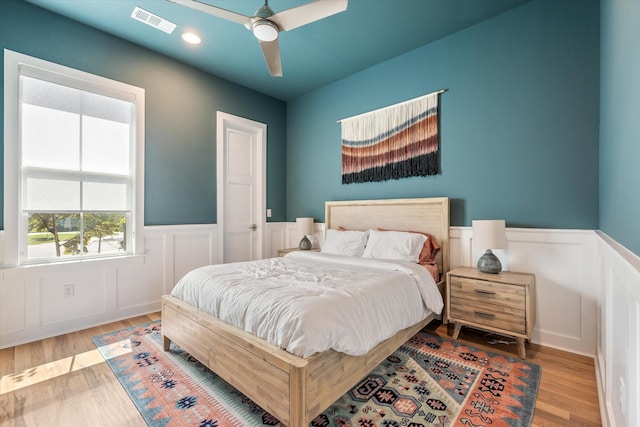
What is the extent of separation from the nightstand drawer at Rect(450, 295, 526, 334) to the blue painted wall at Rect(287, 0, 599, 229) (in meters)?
0.85

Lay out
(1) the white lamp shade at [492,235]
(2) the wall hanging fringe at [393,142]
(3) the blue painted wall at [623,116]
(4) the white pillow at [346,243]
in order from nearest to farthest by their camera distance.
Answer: (3) the blue painted wall at [623,116] → (1) the white lamp shade at [492,235] → (2) the wall hanging fringe at [393,142] → (4) the white pillow at [346,243]

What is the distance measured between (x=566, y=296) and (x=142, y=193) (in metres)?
4.34

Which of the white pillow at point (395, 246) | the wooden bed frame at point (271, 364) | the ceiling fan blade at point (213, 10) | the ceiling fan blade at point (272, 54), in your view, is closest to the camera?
the wooden bed frame at point (271, 364)

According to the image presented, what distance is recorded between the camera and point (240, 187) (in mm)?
4387

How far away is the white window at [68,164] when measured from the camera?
256 cm

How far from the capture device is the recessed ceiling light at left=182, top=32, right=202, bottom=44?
3059 millimetres

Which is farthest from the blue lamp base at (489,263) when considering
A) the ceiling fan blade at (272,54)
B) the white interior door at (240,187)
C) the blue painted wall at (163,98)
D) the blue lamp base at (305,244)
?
the blue painted wall at (163,98)

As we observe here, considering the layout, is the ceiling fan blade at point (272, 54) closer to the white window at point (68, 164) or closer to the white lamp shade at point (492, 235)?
the white window at point (68, 164)

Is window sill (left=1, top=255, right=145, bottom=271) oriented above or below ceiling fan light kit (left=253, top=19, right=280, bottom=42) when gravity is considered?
below

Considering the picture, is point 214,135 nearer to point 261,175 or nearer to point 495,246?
point 261,175

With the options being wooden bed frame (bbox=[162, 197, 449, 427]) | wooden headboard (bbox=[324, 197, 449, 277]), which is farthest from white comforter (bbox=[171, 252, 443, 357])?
wooden headboard (bbox=[324, 197, 449, 277])

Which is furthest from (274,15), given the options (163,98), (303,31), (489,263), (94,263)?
(94,263)

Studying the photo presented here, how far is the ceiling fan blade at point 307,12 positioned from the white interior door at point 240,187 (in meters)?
2.35

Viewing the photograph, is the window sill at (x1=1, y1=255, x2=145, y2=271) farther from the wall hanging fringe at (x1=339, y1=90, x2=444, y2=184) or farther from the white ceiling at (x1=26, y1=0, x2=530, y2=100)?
the wall hanging fringe at (x1=339, y1=90, x2=444, y2=184)
